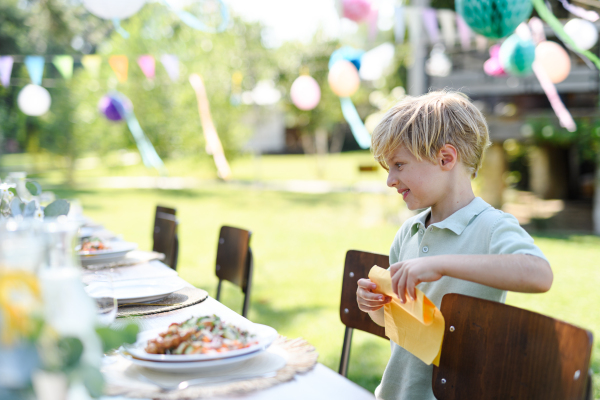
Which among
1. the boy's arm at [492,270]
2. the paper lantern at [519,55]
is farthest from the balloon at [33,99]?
the boy's arm at [492,270]

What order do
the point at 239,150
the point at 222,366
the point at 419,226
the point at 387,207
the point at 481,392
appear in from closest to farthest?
the point at 222,366, the point at 481,392, the point at 419,226, the point at 387,207, the point at 239,150

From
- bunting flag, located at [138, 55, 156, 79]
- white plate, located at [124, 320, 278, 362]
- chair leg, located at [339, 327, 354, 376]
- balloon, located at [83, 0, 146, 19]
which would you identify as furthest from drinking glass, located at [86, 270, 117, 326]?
bunting flag, located at [138, 55, 156, 79]

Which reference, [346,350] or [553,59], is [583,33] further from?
[346,350]

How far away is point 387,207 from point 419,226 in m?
6.97

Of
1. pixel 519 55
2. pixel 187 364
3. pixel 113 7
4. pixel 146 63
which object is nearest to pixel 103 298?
pixel 187 364

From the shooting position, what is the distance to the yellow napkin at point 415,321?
3.51 feet

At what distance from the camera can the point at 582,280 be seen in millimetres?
4918

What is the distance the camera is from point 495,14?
9.36ft

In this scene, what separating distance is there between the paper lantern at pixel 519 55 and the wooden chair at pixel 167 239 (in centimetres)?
322

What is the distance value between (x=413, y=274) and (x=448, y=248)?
378 millimetres

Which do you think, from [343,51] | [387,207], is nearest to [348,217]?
[387,207]

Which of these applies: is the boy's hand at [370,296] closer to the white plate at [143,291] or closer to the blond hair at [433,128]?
the blond hair at [433,128]

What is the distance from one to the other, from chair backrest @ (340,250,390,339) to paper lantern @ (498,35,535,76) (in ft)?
11.2

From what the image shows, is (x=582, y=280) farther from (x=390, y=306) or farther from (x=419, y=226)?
(x=390, y=306)
